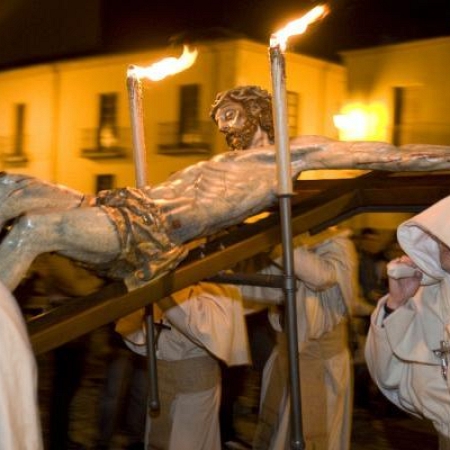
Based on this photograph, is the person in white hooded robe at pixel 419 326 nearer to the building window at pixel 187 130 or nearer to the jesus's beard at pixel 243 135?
the jesus's beard at pixel 243 135

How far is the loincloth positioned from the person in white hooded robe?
780 millimetres

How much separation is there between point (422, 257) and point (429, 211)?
193 mm

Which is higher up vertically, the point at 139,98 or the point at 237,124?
the point at 139,98

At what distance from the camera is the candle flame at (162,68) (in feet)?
9.92

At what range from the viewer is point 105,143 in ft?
62.5

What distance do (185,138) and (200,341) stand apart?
45.7 feet

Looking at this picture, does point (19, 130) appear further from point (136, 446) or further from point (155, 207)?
point (155, 207)

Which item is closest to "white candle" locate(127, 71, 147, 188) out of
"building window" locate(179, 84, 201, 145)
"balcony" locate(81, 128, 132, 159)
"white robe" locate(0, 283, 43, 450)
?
"white robe" locate(0, 283, 43, 450)

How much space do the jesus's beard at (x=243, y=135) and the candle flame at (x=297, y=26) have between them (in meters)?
0.77

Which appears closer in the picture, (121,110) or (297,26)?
(297,26)

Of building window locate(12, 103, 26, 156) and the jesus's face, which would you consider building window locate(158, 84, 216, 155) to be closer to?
building window locate(12, 103, 26, 156)

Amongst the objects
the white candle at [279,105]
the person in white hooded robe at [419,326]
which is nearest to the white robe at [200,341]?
the person in white hooded robe at [419,326]

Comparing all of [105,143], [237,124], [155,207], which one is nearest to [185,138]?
[105,143]

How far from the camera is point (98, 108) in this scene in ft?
62.7
